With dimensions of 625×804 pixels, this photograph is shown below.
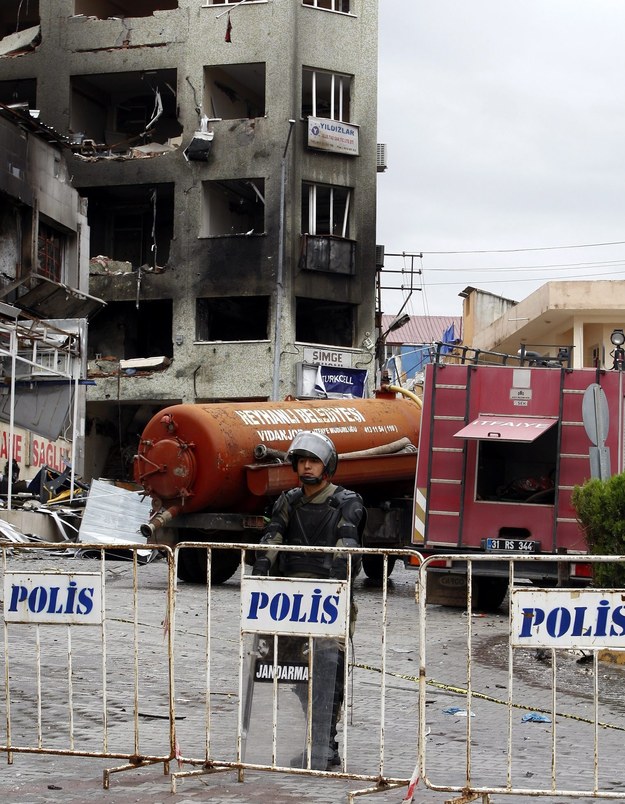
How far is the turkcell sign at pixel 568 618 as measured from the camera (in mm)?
6406

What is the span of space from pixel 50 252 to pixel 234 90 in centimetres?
1246

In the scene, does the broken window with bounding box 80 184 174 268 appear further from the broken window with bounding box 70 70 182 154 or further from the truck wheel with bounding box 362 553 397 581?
the truck wheel with bounding box 362 553 397 581

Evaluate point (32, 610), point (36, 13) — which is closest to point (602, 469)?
point (32, 610)

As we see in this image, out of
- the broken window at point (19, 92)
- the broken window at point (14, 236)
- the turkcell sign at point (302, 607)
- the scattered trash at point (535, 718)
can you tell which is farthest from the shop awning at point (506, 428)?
the broken window at point (19, 92)

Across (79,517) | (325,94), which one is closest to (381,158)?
(325,94)

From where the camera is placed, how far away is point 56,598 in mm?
7164

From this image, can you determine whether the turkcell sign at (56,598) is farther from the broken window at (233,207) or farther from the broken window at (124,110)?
the broken window at (124,110)

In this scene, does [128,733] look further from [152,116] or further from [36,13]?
[36,13]

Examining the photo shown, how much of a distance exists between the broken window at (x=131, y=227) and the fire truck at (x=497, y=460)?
91.8ft

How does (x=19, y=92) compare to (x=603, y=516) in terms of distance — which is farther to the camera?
(x=19, y=92)

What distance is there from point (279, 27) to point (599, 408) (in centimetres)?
2979

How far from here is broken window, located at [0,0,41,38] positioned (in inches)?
1784

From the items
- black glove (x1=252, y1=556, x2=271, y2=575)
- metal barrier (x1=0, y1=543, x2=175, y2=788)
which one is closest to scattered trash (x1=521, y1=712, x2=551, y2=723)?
metal barrier (x1=0, y1=543, x2=175, y2=788)

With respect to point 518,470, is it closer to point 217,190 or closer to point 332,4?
point 217,190
